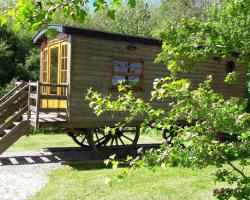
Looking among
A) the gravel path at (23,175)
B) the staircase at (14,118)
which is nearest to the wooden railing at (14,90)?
the staircase at (14,118)

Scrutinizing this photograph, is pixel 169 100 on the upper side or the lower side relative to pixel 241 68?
lower

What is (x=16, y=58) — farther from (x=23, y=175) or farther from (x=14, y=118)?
(x=23, y=175)

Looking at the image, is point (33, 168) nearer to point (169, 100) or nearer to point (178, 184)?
point (178, 184)

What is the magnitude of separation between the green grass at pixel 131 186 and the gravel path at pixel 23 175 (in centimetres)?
26

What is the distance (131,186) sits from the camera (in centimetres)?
742

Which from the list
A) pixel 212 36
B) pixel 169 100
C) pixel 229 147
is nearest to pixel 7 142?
pixel 169 100

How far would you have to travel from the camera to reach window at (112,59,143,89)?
10.9 meters

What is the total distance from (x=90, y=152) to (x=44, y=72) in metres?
3.07

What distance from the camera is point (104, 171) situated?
9039 mm

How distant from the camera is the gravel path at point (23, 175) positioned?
23.5ft

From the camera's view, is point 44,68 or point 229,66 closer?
point 44,68

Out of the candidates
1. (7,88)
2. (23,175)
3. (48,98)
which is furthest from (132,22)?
(23,175)

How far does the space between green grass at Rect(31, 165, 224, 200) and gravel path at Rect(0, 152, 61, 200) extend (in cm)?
26

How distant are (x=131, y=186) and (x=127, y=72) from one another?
14.6ft
